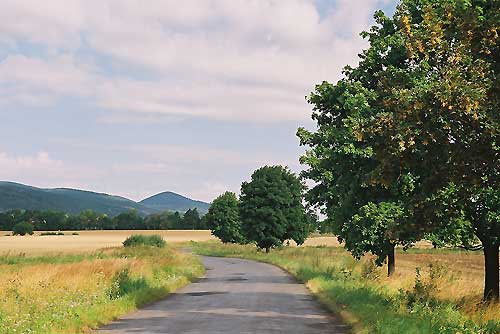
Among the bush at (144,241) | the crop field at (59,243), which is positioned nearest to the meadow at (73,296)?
the crop field at (59,243)

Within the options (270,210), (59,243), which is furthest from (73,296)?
(59,243)

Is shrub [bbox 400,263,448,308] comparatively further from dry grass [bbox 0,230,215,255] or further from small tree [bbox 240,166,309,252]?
small tree [bbox 240,166,309,252]

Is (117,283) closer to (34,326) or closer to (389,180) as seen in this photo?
(34,326)

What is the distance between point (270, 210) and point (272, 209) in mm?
689

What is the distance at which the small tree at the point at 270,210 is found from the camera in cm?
8138

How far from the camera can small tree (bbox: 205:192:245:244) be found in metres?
110

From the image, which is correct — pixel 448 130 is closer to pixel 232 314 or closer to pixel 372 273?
pixel 232 314

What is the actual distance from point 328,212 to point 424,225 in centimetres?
1739

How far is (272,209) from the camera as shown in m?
81.8

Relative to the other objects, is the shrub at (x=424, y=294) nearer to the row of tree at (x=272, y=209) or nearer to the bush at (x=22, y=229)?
the row of tree at (x=272, y=209)

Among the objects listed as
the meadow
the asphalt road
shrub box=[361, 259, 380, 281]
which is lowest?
the asphalt road

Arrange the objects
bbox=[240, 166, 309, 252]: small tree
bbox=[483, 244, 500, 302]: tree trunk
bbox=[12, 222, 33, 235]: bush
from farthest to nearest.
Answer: bbox=[12, 222, 33, 235]: bush
bbox=[240, 166, 309, 252]: small tree
bbox=[483, 244, 500, 302]: tree trunk

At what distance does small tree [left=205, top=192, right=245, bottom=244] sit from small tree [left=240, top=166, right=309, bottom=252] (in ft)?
81.0

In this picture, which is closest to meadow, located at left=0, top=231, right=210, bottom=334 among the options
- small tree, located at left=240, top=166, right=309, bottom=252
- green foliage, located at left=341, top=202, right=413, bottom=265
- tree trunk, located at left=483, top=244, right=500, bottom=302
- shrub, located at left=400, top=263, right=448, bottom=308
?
green foliage, located at left=341, top=202, right=413, bottom=265
